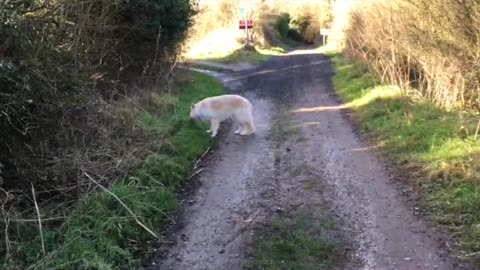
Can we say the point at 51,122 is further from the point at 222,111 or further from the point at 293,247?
the point at 222,111

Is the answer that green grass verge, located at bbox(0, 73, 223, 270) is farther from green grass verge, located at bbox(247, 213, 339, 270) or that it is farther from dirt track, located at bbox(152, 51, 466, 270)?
green grass verge, located at bbox(247, 213, 339, 270)

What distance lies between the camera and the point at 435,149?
884 cm

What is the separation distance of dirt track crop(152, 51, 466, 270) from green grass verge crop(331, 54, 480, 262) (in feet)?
1.24

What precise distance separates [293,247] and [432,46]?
6.91m

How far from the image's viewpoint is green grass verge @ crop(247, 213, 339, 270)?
17.7 feet

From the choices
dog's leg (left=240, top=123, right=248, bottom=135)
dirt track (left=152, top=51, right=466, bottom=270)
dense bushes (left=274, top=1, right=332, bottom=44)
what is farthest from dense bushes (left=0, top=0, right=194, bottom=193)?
dense bushes (left=274, top=1, right=332, bottom=44)

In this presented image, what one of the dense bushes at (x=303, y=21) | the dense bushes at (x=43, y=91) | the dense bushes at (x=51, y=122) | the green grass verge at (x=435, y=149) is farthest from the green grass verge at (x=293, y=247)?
the dense bushes at (x=303, y=21)

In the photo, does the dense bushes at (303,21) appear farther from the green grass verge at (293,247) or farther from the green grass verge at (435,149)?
the green grass verge at (293,247)

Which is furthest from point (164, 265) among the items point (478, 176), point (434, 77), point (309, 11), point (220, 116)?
point (309, 11)

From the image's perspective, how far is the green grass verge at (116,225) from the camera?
515 centimetres

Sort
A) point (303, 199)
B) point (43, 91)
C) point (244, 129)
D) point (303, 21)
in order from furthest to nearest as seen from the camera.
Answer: point (303, 21)
point (244, 129)
point (303, 199)
point (43, 91)

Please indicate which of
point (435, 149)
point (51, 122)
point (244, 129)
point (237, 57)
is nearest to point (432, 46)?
point (435, 149)

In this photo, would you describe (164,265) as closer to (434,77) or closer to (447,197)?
(447,197)

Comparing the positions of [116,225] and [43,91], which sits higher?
[43,91]
